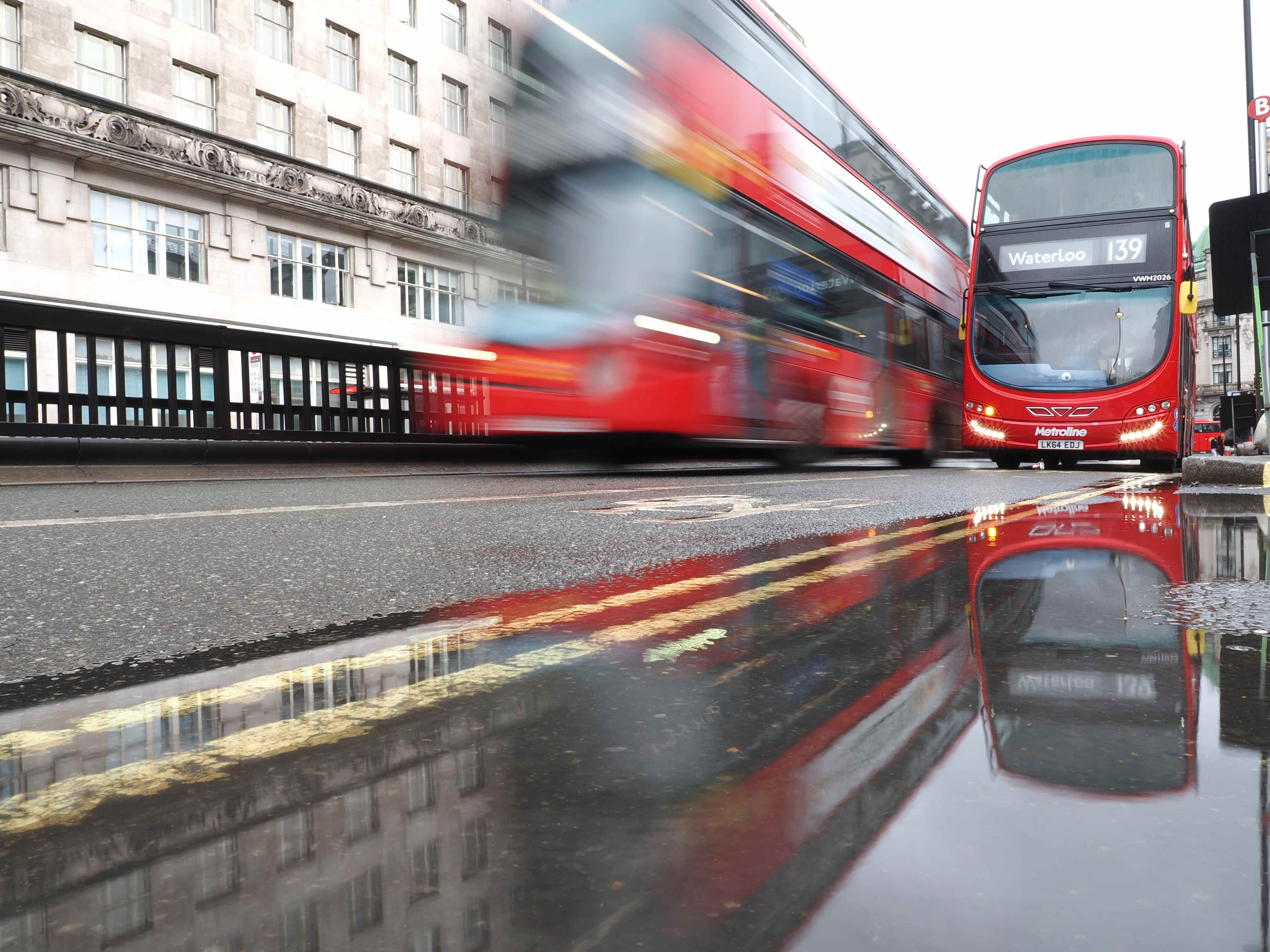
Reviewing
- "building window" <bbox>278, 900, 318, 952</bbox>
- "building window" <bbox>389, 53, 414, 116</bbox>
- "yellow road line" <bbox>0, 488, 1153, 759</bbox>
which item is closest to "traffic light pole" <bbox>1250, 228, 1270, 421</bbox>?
"yellow road line" <bbox>0, 488, 1153, 759</bbox>

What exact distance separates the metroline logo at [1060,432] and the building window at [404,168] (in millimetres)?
21533

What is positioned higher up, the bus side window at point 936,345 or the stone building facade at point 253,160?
the stone building facade at point 253,160

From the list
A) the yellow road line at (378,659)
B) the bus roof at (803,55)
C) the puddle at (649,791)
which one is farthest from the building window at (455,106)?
the puddle at (649,791)

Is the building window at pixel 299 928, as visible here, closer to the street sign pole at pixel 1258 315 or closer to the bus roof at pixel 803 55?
the street sign pole at pixel 1258 315

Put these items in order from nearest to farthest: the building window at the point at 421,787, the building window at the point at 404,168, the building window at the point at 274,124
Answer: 1. the building window at the point at 421,787
2. the building window at the point at 274,124
3. the building window at the point at 404,168

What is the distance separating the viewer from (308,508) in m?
5.35

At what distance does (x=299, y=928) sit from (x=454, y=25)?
3432 centimetres

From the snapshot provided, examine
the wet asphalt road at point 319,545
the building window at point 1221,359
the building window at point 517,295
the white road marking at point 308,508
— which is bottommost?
the wet asphalt road at point 319,545

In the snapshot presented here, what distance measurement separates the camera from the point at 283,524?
442 cm

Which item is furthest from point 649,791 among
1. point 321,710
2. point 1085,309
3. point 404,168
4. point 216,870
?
point 404,168

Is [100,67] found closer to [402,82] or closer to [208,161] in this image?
[208,161]

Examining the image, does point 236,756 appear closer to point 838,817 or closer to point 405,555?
point 838,817

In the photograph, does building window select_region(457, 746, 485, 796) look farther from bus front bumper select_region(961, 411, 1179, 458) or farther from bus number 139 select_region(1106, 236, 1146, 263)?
bus number 139 select_region(1106, 236, 1146, 263)

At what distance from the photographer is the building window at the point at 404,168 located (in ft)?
95.2
